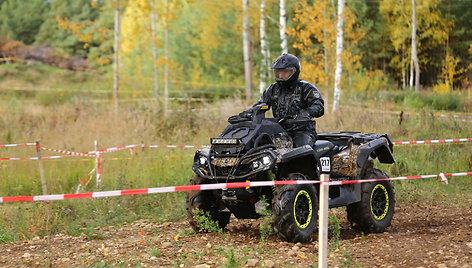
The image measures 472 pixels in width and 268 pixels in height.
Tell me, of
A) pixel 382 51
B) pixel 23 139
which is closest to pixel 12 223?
pixel 23 139

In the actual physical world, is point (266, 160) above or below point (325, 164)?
above

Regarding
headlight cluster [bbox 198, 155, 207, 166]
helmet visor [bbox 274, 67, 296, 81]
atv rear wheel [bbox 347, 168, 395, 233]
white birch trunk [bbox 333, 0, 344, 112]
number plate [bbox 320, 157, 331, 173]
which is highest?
white birch trunk [bbox 333, 0, 344, 112]

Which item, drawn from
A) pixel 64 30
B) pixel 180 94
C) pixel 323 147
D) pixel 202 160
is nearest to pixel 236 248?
pixel 202 160

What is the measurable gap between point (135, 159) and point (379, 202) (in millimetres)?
7046

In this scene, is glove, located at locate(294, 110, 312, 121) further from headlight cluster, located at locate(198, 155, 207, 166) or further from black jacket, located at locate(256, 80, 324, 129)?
headlight cluster, located at locate(198, 155, 207, 166)

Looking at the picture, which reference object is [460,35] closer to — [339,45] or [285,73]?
[339,45]

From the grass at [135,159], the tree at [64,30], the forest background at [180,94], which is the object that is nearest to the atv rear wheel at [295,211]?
the grass at [135,159]

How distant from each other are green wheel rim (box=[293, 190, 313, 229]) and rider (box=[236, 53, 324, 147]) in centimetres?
81

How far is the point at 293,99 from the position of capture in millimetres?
9055

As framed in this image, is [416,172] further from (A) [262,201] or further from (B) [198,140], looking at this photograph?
(A) [262,201]

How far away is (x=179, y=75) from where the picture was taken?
50.8 m

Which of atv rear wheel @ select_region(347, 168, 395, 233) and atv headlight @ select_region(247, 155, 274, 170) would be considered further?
atv rear wheel @ select_region(347, 168, 395, 233)

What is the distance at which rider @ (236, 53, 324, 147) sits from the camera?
8.81 meters

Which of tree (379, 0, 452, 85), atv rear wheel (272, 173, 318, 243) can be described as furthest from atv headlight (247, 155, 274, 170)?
tree (379, 0, 452, 85)
